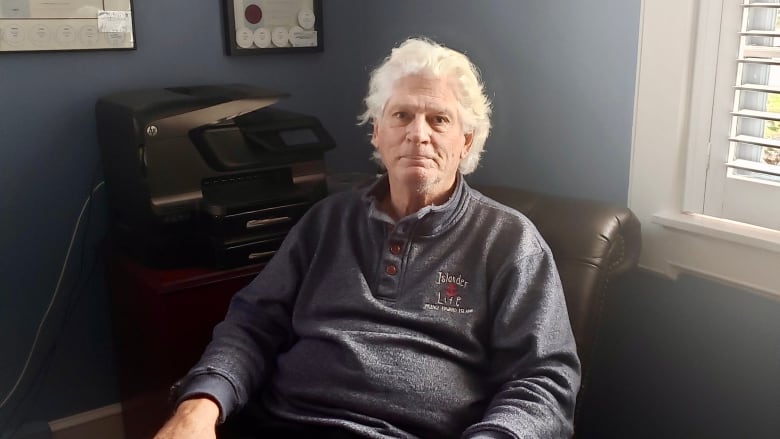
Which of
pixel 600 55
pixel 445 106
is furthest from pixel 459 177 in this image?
pixel 600 55

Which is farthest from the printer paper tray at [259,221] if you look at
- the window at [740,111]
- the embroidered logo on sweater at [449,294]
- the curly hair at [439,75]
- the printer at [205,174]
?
the window at [740,111]

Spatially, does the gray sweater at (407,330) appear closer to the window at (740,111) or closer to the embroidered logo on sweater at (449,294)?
the embroidered logo on sweater at (449,294)

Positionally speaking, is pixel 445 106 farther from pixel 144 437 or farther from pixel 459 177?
pixel 144 437

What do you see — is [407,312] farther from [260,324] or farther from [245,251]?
[245,251]

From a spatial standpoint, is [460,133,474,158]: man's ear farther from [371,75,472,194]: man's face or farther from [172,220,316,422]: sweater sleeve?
[172,220,316,422]: sweater sleeve

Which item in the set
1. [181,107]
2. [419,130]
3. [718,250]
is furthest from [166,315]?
[718,250]

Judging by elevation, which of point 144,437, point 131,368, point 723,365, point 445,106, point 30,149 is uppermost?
point 445,106

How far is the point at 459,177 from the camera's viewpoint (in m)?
1.52

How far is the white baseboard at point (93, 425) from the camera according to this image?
2.23 meters

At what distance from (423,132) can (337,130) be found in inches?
44.2

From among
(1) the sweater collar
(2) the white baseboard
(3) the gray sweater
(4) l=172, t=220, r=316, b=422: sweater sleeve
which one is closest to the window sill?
(3) the gray sweater

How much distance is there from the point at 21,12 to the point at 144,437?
1.15 meters

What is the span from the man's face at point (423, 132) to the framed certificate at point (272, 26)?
952 millimetres

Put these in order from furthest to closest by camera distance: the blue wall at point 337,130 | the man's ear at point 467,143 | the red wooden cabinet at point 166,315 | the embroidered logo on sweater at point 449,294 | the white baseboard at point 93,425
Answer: the white baseboard at point 93,425, the red wooden cabinet at point 166,315, the blue wall at point 337,130, the man's ear at point 467,143, the embroidered logo on sweater at point 449,294
